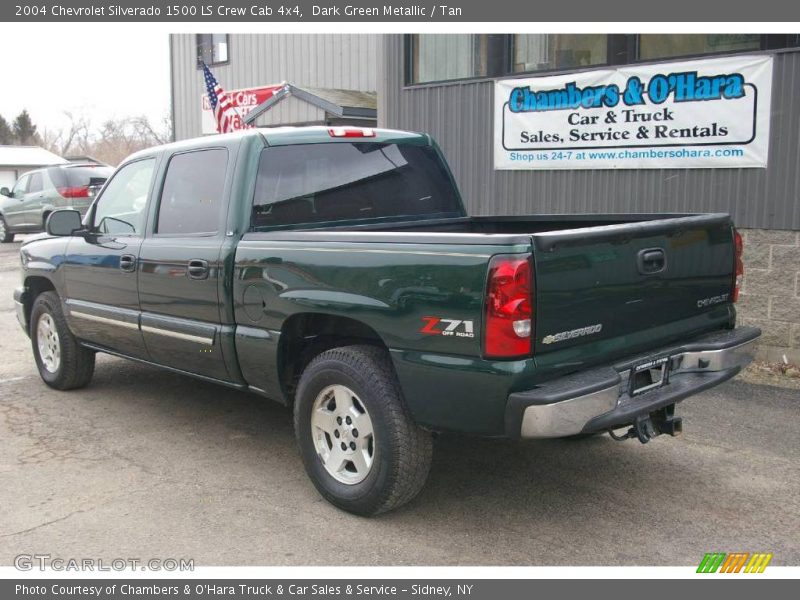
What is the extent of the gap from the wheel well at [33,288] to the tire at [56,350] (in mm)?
A: 81

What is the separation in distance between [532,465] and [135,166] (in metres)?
3.40

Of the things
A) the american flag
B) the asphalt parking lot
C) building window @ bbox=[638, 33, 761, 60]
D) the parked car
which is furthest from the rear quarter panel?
the parked car

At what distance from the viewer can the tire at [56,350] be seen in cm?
641

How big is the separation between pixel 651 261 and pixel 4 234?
19827mm

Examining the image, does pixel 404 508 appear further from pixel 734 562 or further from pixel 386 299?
pixel 734 562

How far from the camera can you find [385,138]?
5352 mm

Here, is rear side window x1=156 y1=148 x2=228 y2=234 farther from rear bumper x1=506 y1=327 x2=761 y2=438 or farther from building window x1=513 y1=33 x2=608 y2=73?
building window x1=513 y1=33 x2=608 y2=73

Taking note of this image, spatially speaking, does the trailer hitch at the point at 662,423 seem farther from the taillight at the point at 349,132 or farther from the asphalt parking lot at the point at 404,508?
the taillight at the point at 349,132

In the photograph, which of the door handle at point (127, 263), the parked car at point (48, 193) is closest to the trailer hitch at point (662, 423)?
the door handle at point (127, 263)

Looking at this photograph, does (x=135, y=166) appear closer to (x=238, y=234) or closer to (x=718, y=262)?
(x=238, y=234)

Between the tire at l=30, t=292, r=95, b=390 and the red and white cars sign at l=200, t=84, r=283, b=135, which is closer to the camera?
the tire at l=30, t=292, r=95, b=390

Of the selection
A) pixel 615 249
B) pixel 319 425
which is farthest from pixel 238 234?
pixel 615 249

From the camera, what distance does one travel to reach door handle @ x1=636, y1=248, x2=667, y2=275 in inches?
153

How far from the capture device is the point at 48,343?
666 cm
